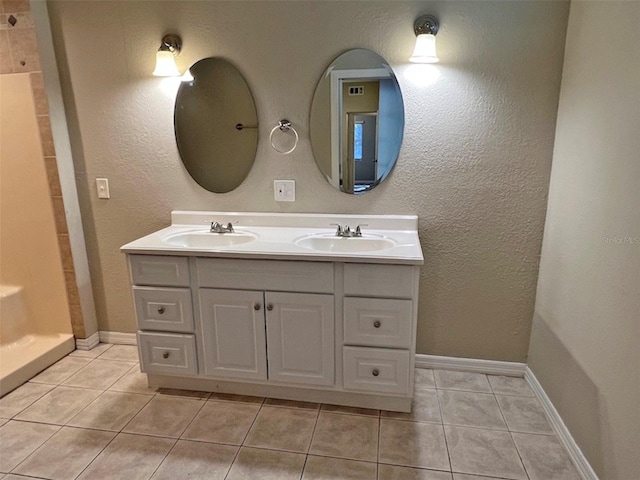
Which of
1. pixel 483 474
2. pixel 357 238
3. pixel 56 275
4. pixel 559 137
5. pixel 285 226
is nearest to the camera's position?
pixel 483 474

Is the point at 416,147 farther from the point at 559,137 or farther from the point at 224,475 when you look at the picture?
the point at 224,475

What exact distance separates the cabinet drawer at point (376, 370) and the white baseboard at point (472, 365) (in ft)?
1.68

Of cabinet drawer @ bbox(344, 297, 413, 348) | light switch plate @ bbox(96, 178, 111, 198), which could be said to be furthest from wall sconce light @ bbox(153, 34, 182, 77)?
cabinet drawer @ bbox(344, 297, 413, 348)

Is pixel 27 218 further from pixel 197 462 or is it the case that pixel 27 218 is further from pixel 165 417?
pixel 197 462

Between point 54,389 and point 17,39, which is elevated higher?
point 17,39

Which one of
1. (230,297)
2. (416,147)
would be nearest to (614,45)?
(416,147)

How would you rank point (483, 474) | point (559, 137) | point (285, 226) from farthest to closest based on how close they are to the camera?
point (285, 226), point (559, 137), point (483, 474)

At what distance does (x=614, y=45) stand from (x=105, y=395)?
273 centimetres

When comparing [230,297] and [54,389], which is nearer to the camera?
[230,297]

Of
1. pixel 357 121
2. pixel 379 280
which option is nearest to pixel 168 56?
pixel 357 121

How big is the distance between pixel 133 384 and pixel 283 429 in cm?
93

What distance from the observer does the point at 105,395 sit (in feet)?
6.95

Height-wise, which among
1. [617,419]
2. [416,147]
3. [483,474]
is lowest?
[483,474]

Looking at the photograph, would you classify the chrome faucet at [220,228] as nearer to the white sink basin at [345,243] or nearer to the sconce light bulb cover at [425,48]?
the white sink basin at [345,243]
